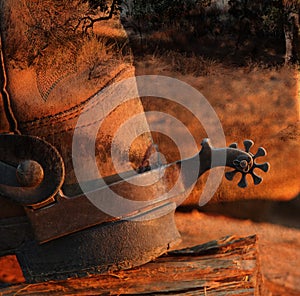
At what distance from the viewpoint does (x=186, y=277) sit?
6.06ft

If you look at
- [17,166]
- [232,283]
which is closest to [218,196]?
[232,283]

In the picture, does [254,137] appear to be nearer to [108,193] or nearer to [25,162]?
[108,193]

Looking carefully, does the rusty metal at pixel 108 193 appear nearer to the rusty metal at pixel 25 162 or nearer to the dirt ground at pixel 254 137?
the rusty metal at pixel 25 162

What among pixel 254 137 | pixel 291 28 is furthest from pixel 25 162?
pixel 291 28

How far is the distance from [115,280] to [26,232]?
1.53 ft

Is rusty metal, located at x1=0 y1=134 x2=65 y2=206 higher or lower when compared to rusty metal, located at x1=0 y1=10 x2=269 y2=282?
higher

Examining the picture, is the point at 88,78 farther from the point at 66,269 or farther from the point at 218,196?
the point at 218,196

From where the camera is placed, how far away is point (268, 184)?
364 centimetres

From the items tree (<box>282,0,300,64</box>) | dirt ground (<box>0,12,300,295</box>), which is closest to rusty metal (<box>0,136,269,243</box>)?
dirt ground (<box>0,12,300,295</box>)

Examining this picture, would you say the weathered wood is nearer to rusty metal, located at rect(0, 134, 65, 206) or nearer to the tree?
rusty metal, located at rect(0, 134, 65, 206)

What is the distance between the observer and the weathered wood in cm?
176

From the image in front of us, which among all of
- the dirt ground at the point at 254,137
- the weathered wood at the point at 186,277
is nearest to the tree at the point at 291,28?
the dirt ground at the point at 254,137

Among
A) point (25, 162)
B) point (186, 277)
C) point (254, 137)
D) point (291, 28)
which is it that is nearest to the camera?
point (25, 162)

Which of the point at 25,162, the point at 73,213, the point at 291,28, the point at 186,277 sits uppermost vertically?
the point at 291,28
